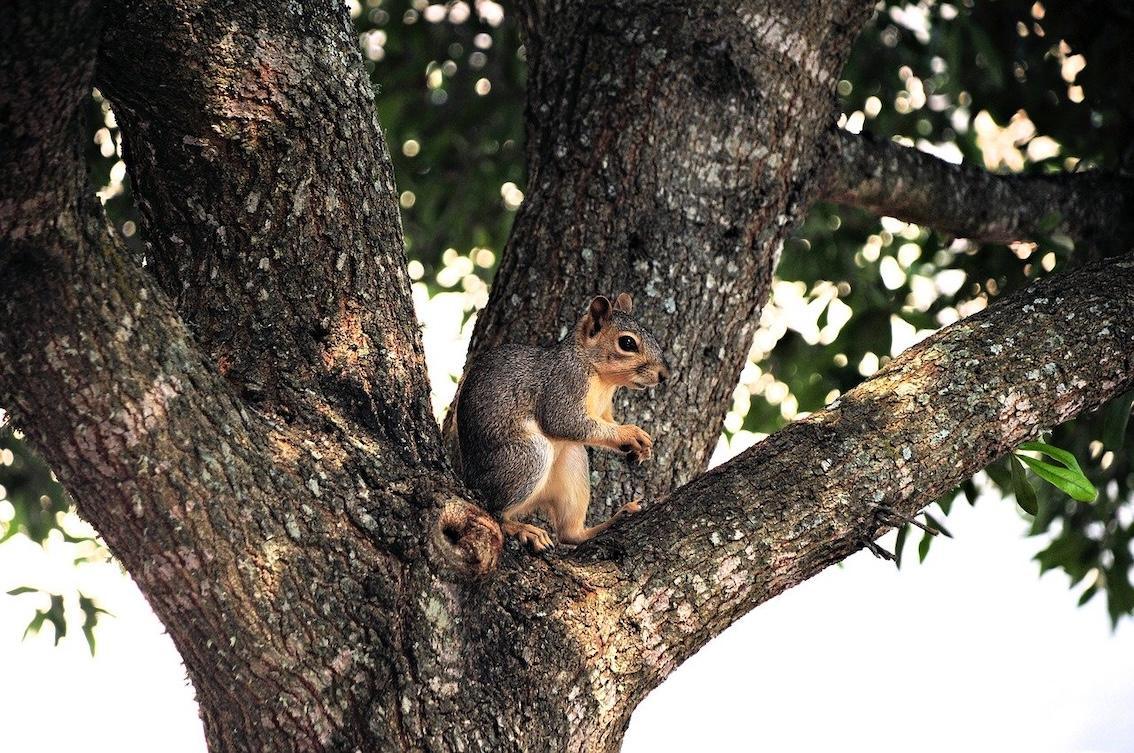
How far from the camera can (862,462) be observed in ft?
7.69

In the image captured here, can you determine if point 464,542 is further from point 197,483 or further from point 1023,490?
point 1023,490

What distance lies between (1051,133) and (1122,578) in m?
1.71

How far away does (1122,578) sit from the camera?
14.7 ft

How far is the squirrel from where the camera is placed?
8.98 feet

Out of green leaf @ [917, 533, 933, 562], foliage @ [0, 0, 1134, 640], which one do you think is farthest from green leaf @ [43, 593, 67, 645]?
green leaf @ [917, 533, 933, 562]

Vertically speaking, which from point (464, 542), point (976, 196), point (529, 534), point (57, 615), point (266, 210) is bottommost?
point (464, 542)

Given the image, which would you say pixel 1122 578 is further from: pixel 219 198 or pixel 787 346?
pixel 219 198

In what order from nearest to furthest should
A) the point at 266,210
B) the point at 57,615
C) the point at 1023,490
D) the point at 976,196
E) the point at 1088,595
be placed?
the point at 266,210, the point at 1023,490, the point at 976,196, the point at 57,615, the point at 1088,595

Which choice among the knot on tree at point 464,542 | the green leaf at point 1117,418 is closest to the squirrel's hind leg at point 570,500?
the knot on tree at point 464,542

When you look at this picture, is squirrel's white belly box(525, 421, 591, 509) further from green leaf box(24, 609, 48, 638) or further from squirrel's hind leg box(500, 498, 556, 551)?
green leaf box(24, 609, 48, 638)

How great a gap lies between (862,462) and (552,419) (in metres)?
0.79

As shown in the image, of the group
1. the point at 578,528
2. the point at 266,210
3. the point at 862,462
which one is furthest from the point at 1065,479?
the point at 266,210

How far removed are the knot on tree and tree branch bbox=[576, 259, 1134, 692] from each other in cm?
23

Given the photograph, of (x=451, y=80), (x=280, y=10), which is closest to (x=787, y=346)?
(x=451, y=80)
